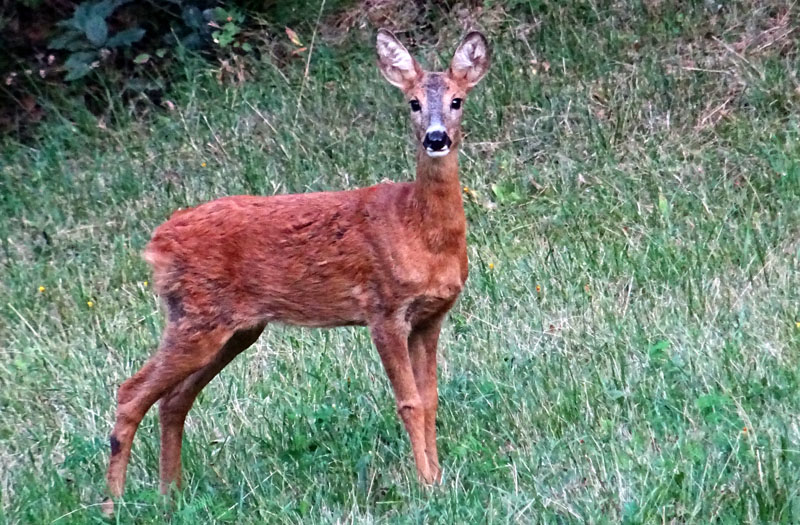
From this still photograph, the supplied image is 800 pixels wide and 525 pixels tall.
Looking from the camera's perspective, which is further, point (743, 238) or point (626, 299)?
point (743, 238)

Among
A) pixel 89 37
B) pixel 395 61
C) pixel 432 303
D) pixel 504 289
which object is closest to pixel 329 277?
pixel 432 303

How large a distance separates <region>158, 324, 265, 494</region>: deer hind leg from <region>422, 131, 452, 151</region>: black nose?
3.43ft

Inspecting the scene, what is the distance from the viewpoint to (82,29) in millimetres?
10203

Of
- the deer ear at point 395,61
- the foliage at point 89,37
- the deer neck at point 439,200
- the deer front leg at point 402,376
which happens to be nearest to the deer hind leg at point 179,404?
the deer front leg at point 402,376

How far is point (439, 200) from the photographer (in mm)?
5129

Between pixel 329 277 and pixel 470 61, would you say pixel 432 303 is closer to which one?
pixel 329 277

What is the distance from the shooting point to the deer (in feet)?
16.5

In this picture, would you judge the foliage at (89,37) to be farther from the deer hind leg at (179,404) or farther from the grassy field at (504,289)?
the deer hind leg at (179,404)

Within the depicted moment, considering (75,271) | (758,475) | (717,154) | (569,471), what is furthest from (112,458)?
(717,154)

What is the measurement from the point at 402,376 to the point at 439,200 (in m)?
0.72

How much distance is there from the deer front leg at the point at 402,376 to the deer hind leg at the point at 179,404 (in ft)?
1.92

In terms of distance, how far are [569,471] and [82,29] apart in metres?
6.96

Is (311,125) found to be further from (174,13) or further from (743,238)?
(743,238)

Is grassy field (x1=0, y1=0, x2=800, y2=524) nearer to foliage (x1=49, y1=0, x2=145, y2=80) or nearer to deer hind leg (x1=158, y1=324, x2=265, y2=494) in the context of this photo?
deer hind leg (x1=158, y1=324, x2=265, y2=494)
